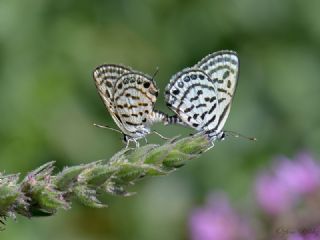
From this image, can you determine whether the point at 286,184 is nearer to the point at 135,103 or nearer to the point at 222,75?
the point at 222,75

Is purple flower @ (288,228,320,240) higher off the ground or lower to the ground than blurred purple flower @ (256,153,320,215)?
higher

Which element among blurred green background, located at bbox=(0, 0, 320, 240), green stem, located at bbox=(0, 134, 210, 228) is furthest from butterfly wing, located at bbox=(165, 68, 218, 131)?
blurred green background, located at bbox=(0, 0, 320, 240)

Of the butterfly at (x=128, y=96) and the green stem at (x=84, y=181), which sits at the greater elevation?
the green stem at (x=84, y=181)

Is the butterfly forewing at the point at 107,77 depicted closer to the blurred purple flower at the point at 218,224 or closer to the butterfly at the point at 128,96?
the butterfly at the point at 128,96

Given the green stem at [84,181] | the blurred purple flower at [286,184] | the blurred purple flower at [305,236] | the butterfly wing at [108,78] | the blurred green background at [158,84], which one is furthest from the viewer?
the blurred green background at [158,84]

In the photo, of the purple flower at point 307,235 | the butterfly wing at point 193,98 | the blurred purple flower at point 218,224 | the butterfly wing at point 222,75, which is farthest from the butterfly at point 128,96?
the purple flower at point 307,235

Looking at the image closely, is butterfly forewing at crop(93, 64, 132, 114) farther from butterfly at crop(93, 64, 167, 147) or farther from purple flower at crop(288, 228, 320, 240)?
purple flower at crop(288, 228, 320, 240)

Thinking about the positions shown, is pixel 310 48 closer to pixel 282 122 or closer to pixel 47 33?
pixel 282 122

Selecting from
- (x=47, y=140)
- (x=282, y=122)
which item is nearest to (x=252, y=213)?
(x=47, y=140)
